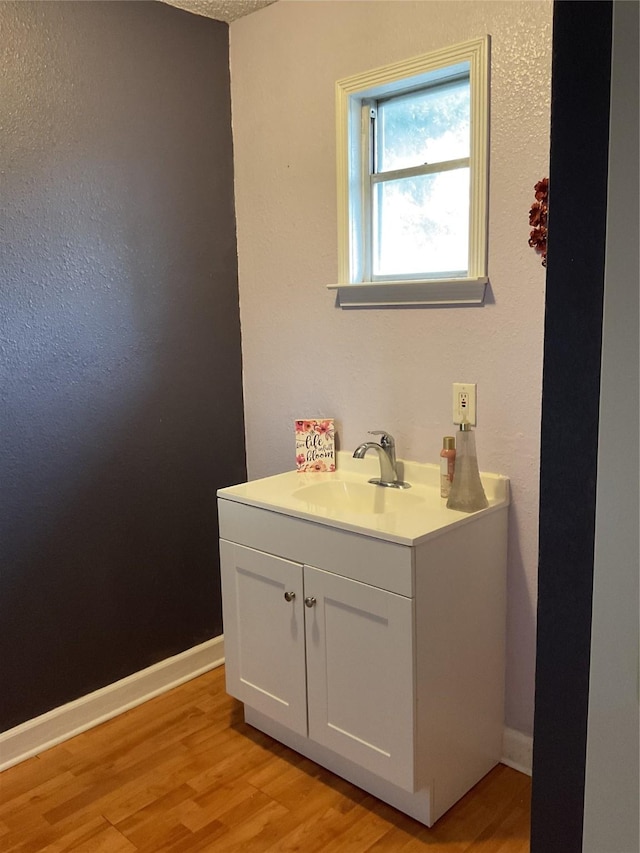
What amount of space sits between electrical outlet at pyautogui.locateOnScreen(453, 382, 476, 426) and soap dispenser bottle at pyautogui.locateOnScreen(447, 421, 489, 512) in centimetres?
10

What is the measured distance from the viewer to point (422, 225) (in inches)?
87.9

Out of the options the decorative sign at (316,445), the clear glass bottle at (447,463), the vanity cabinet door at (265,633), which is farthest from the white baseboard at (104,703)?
the clear glass bottle at (447,463)

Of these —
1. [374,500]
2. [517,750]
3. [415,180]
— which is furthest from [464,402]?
[517,750]

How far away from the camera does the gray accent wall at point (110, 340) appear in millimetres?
2148

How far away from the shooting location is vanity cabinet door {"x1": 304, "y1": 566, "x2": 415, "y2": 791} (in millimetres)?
1821

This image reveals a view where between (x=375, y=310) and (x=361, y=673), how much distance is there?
3.63ft

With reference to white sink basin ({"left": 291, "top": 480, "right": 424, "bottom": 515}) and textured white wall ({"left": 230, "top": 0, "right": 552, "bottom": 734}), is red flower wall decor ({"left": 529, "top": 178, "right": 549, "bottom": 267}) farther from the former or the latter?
white sink basin ({"left": 291, "top": 480, "right": 424, "bottom": 515})

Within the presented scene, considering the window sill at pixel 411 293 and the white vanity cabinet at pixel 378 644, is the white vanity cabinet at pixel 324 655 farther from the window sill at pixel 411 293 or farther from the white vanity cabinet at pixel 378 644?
the window sill at pixel 411 293

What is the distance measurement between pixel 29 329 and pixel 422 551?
4.40 ft

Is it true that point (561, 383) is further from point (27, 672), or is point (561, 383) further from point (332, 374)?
point (27, 672)

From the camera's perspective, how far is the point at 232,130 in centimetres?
263

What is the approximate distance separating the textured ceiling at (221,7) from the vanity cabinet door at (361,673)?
1.89 metres

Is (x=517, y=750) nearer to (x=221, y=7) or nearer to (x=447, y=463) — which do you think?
(x=447, y=463)

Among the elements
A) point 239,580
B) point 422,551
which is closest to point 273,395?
point 239,580
